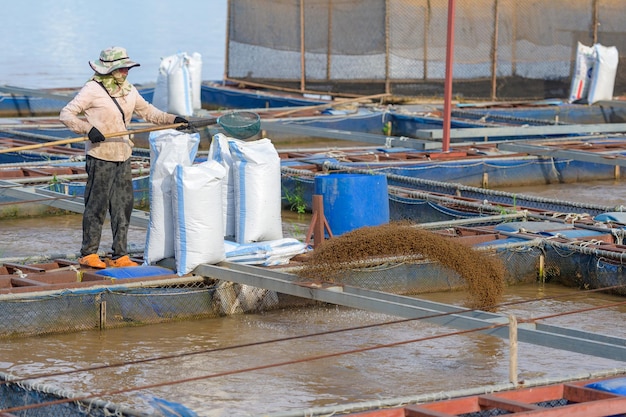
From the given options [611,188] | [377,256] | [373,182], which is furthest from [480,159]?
[377,256]

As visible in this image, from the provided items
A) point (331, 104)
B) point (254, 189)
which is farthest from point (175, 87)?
point (254, 189)

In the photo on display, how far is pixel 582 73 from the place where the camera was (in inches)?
740

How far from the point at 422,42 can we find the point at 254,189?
37.3 feet

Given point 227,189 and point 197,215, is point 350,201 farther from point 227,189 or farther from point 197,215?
point 197,215

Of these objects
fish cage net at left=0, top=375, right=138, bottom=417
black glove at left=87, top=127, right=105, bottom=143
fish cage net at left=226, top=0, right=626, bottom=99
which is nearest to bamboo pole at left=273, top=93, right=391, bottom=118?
fish cage net at left=226, top=0, right=626, bottom=99

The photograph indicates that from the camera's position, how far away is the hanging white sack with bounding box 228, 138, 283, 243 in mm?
8281

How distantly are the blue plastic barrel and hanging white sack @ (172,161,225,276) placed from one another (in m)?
1.36

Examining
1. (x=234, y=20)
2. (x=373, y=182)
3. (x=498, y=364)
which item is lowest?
(x=498, y=364)

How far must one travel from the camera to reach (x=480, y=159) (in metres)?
13.4

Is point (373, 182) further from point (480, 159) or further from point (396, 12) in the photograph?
point (396, 12)

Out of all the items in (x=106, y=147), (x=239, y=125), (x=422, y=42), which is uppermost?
(x=422, y=42)

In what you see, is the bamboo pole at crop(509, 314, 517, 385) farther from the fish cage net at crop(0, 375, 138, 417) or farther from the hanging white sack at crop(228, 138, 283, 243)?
the hanging white sack at crop(228, 138, 283, 243)

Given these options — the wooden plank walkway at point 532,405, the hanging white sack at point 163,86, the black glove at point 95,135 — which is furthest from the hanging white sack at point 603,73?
the wooden plank walkway at point 532,405

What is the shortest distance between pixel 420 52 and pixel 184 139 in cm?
1159
